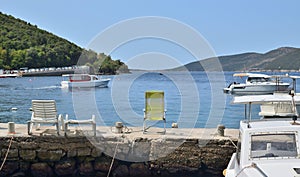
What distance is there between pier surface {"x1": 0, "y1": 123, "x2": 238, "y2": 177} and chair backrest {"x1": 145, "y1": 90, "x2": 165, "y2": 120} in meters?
0.92

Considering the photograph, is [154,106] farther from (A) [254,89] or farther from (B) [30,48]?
(B) [30,48]

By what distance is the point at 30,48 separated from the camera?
459 ft

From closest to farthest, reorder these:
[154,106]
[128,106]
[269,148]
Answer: [269,148], [154,106], [128,106]

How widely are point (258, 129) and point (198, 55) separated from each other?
5795mm

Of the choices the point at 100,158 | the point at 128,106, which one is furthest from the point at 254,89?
the point at 100,158

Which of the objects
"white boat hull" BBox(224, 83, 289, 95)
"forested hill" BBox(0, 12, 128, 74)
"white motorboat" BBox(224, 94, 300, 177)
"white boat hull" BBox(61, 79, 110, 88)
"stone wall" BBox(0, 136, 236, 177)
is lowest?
"stone wall" BBox(0, 136, 236, 177)

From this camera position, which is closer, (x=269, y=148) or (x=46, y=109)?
(x=269, y=148)

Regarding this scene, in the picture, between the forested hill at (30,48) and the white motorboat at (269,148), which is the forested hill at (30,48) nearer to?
the forested hill at (30,48)

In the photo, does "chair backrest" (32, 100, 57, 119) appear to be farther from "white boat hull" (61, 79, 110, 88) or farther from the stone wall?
"white boat hull" (61, 79, 110, 88)

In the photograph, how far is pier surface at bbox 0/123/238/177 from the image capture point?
11.1 m

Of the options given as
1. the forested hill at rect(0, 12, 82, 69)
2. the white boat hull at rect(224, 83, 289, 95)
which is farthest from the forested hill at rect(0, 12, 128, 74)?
the white boat hull at rect(224, 83, 289, 95)

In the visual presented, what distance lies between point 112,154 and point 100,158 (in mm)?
368

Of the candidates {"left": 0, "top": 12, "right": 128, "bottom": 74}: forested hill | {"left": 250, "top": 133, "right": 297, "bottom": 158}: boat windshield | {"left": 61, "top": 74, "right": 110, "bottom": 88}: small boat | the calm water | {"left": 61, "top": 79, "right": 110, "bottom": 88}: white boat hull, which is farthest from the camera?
{"left": 0, "top": 12, "right": 128, "bottom": 74}: forested hill

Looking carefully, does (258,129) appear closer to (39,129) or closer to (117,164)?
(117,164)
